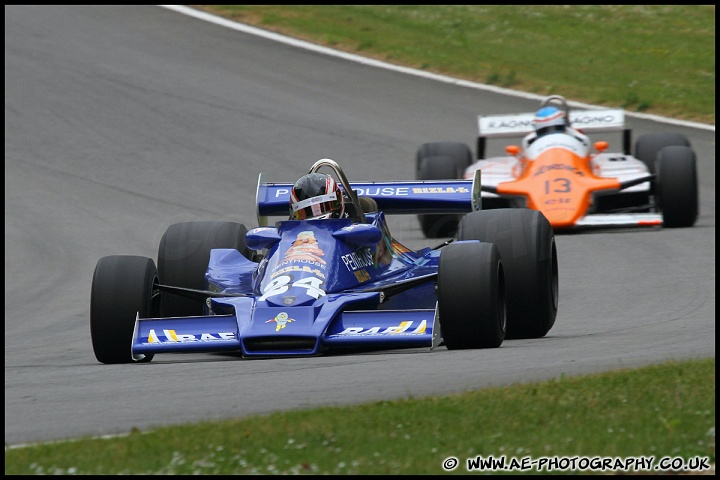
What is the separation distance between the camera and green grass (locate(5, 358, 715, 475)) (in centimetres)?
621

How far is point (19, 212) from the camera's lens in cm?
1930

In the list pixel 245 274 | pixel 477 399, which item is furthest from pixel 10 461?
pixel 245 274

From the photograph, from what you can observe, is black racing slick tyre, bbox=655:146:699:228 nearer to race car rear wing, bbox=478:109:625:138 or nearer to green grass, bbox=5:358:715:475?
race car rear wing, bbox=478:109:625:138

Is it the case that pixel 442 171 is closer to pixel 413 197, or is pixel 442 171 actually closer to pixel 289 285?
pixel 413 197

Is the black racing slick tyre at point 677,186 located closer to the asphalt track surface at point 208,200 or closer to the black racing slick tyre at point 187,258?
the asphalt track surface at point 208,200

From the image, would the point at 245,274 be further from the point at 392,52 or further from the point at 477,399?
the point at 392,52

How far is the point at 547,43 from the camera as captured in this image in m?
30.8

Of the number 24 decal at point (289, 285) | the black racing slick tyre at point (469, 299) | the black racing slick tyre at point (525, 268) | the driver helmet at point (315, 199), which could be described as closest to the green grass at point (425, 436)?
the black racing slick tyre at point (469, 299)

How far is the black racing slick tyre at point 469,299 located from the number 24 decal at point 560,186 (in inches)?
301

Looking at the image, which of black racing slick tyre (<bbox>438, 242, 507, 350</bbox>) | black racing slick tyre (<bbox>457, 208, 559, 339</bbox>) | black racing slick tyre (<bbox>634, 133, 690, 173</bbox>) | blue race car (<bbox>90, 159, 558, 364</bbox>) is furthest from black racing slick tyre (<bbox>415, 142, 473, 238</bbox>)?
black racing slick tyre (<bbox>438, 242, 507, 350</bbox>)

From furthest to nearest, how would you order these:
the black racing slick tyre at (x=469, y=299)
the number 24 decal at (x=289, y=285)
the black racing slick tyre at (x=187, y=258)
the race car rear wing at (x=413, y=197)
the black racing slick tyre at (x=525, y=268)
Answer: the race car rear wing at (x=413, y=197), the black racing slick tyre at (x=187, y=258), the black racing slick tyre at (x=525, y=268), the number 24 decal at (x=289, y=285), the black racing slick tyre at (x=469, y=299)

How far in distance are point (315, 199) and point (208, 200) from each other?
965cm

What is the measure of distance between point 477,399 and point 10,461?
2460 millimetres

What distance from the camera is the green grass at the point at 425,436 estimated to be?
6.21 m
